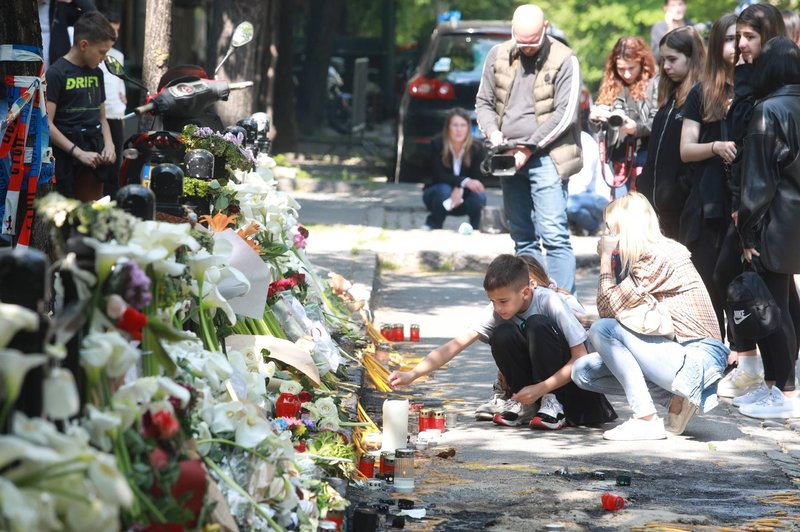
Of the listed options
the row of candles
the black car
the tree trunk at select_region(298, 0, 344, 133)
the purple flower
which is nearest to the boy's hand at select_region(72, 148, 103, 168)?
the row of candles

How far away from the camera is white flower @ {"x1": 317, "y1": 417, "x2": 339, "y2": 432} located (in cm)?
512

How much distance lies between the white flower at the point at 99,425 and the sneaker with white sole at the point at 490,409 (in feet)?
11.4

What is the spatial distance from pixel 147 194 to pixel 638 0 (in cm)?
2171

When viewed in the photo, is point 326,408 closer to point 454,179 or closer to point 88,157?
point 88,157

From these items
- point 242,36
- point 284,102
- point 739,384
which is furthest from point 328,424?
point 284,102

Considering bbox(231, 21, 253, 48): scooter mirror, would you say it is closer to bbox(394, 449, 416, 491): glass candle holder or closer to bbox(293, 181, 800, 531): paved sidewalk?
bbox(293, 181, 800, 531): paved sidewalk

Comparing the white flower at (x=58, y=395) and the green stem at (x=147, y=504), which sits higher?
the white flower at (x=58, y=395)

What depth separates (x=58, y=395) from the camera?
2.81m

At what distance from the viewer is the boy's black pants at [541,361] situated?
6.10 meters

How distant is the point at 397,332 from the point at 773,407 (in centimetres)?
254

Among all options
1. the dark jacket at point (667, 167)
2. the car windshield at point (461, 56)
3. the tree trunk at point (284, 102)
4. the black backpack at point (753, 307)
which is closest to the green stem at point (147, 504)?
the black backpack at point (753, 307)

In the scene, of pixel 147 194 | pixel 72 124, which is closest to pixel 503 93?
pixel 72 124

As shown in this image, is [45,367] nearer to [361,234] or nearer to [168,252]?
[168,252]

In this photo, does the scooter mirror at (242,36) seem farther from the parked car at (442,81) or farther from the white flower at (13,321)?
the parked car at (442,81)
